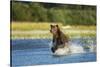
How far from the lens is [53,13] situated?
2.15 metres

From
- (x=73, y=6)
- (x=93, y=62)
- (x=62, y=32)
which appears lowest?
(x=93, y=62)

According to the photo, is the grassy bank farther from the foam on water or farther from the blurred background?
the foam on water

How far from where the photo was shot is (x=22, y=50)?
2006 millimetres

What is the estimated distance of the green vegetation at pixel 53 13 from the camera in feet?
6.60

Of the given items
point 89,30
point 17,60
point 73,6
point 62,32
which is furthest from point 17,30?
point 89,30

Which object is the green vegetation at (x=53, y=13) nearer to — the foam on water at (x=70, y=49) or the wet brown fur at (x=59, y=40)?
the wet brown fur at (x=59, y=40)

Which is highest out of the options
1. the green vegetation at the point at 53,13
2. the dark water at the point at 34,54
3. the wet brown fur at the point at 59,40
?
the green vegetation at the point at 53,13

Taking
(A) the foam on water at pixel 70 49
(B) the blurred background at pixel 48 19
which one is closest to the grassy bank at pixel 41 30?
(B) the blurred background at pixel 48 19

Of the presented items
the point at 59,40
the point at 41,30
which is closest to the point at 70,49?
the point at 59,40

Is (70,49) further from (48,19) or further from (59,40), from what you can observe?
(48,19)

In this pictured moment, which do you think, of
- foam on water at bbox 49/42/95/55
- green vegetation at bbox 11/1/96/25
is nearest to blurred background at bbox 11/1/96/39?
green vegetation at bbox 11/1/96/25
